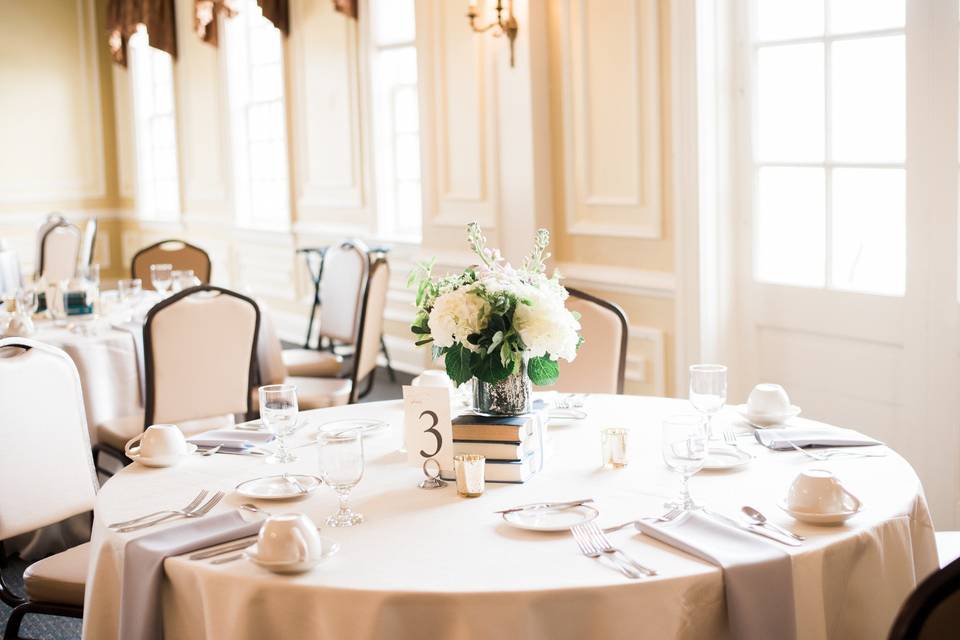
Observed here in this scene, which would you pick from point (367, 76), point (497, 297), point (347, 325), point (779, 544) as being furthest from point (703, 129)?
point (367, 76)

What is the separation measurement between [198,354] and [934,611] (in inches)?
112

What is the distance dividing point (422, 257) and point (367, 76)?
4.99 ft

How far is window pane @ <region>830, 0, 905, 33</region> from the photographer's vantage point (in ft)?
11.9

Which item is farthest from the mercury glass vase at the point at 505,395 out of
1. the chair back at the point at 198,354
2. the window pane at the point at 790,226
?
the window pane at the point at 790,226

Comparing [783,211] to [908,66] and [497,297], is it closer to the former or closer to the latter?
[908,66]

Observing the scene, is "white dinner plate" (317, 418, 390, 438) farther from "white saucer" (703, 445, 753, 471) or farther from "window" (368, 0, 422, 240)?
"window" (368, 0, 422, 240)

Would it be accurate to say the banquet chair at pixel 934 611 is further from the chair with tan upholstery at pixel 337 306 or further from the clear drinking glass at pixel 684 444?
the chair with tan upholstery at pixel 337 306

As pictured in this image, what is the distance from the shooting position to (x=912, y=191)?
359 centimetres

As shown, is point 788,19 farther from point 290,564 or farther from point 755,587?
point 290,564

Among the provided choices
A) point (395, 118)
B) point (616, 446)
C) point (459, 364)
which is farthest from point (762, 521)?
point (395, 118)

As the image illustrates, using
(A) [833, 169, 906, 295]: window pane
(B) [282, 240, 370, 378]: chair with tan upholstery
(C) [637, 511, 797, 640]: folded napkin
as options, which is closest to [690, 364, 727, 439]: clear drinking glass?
(C) [637, 511, 797, 640]: folded napkin

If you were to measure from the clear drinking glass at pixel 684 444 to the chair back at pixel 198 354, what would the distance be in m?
2.11

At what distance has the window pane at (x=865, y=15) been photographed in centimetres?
362

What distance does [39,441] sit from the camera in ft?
8.35
